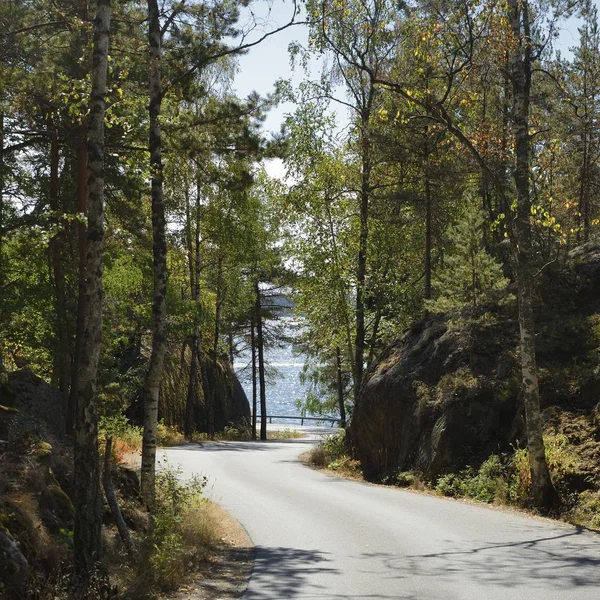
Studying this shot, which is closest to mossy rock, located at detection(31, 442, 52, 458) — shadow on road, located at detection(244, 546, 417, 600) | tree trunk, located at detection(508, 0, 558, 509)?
shadow on road, located at detection(244, 546, 417, 600)

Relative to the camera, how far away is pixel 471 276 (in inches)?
693

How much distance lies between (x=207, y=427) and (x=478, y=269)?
23.0 m

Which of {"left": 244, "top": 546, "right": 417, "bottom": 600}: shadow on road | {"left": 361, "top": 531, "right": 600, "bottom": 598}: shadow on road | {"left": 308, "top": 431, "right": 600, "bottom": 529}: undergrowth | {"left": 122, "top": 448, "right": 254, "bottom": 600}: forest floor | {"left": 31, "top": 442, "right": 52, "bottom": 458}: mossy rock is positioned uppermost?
{"left": 31, "top": 442, "right": 52, "bottom": 458}: mossy rock

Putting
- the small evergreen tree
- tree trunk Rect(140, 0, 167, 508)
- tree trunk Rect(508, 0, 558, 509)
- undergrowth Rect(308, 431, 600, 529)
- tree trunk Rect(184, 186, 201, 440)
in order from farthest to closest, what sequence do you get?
1. tree trunk Rect(184, 186, 201, 440)
2. the small evergreen tree
3. tree trunk Rect(508, 0, 558, 509)
4. undergrowth Rect(308, 431, 600, 529)
5. tree trunk Rect(140, 0, 167, 508)

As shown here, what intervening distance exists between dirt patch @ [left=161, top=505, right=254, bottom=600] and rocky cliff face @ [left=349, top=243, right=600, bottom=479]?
250 inches

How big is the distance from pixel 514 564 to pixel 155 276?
21.3 ft

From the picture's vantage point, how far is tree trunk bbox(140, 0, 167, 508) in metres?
10.6

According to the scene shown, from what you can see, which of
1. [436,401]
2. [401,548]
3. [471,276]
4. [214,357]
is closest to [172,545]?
[401,548]

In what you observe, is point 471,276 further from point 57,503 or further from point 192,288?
point 192,288

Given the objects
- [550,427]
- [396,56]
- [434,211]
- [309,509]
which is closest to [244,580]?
[309,509]

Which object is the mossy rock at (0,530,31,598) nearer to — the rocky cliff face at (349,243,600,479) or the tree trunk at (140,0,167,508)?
the tree trunk at (140,0,167,508)

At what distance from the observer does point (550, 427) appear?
1434 cm

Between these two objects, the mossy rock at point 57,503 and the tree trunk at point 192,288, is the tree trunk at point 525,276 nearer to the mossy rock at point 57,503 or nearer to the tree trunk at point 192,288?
the mossy rock at point 57,503

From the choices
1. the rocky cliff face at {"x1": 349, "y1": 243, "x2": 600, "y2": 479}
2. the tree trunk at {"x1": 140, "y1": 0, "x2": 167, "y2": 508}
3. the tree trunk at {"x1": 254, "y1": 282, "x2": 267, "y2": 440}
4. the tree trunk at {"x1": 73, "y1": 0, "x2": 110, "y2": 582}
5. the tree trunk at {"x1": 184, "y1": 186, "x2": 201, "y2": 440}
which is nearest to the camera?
the tree trunk at {"x1": 73, "y1": 0, "x2": 110, "y2": 582}
